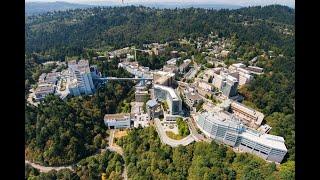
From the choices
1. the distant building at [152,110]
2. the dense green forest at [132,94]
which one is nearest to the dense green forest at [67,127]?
the dense green forest at [132,94]

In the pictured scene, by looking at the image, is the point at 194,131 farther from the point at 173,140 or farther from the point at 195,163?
the point at 195,163

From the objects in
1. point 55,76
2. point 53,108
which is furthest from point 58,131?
point 55,76

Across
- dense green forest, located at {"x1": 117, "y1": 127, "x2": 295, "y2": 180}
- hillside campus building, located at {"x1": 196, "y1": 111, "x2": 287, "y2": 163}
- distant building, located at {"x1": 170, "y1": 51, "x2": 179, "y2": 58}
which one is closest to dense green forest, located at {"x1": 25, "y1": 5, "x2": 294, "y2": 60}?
distant building, located at {"x1": 170, "y1": 51, "x2": 179, "y2": 58}

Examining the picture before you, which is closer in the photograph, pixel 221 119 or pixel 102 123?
pixel 221 119

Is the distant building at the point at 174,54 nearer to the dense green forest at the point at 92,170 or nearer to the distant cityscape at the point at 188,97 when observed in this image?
the distant cityscape at the point at 188,97

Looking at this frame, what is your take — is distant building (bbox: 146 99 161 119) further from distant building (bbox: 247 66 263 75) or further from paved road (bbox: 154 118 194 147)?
distant building (bbox: 247 66 263 75)
